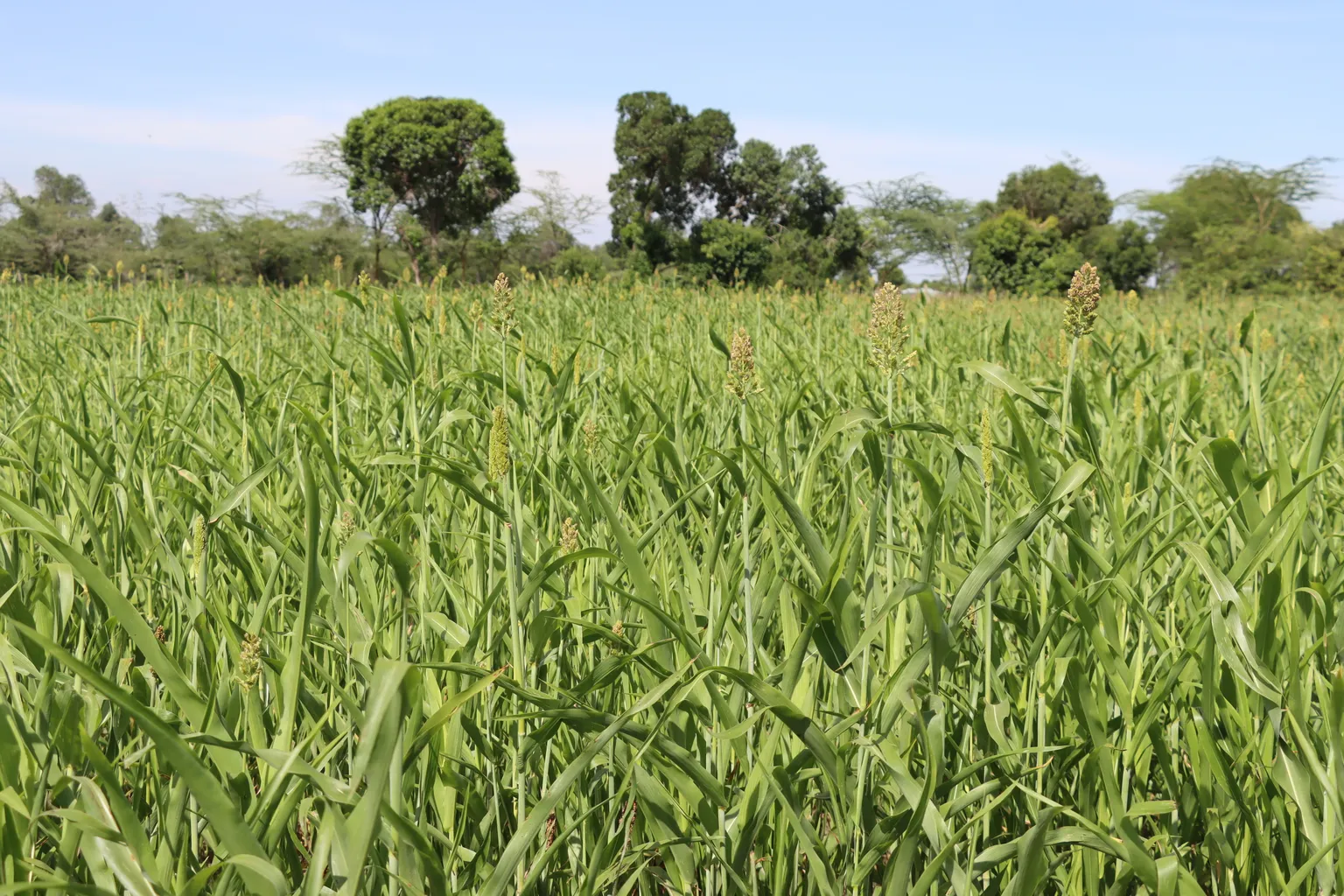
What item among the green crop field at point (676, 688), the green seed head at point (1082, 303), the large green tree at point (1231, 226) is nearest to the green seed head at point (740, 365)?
the green crop field at point (676, 688)

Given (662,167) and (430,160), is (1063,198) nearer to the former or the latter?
(662,167)

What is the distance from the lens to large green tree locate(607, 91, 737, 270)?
38000mm

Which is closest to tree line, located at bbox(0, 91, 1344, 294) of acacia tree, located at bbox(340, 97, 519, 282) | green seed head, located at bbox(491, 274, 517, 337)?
acacia tree, located at bbox(340, 97, 519, 282)

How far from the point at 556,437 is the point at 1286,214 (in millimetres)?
46409

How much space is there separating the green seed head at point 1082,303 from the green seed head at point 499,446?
0.85 meters

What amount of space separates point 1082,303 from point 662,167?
39378 mm

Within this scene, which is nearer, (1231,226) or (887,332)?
(887,332)

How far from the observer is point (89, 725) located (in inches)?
41.4

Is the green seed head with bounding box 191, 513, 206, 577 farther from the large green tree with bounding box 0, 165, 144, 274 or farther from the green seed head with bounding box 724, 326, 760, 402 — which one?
the large green tree with bounding box 0, 165, 144, 274

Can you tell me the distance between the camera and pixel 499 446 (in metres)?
1.02

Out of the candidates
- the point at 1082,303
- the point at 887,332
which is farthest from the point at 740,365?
the point at 1082,303

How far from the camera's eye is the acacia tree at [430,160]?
34469mm

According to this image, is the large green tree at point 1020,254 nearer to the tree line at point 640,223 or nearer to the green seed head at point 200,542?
the tree line at point 640,223

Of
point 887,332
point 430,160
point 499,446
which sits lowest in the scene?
point 499,446
